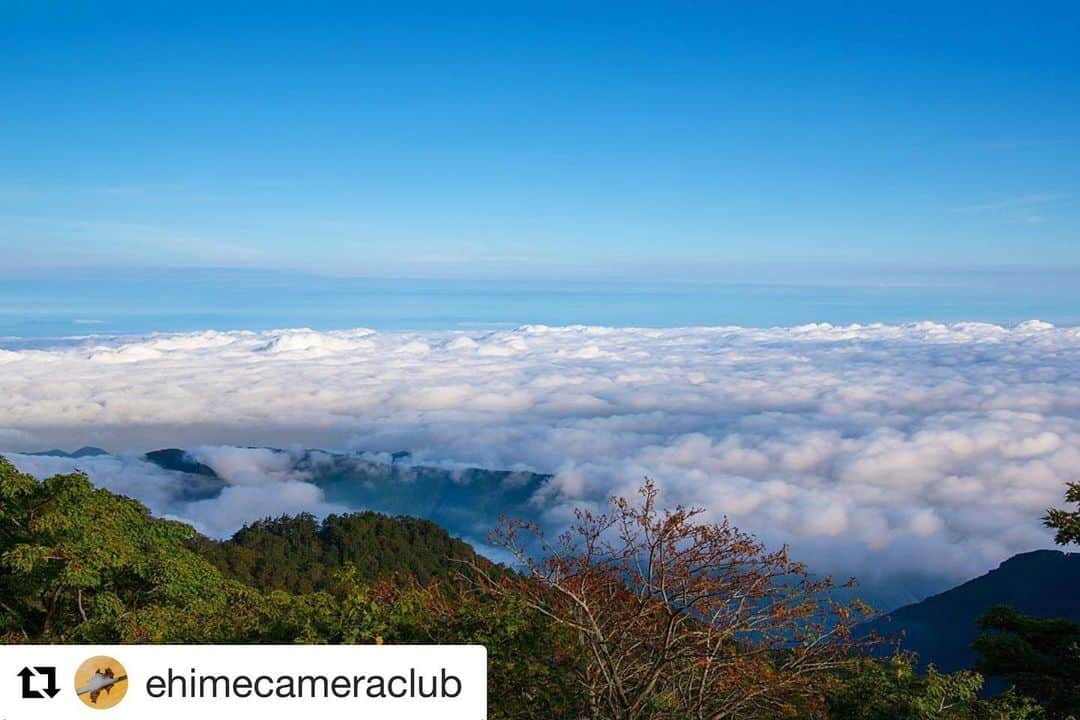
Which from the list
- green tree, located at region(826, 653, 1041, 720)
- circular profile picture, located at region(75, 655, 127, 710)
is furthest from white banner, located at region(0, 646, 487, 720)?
green tree, located at region(826, 653, 1041, 720)

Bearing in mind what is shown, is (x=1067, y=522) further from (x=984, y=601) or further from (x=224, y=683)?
(x=984, y=601)

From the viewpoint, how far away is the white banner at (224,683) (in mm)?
6238

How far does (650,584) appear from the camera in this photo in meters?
10.5

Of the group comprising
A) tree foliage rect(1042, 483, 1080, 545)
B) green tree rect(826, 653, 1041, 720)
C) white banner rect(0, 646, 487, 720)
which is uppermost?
white banner rect(0, 646, 487, 720)

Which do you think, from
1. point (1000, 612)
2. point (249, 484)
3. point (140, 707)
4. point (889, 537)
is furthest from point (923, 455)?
point (140, 707)

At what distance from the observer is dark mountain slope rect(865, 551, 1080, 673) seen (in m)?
64.8

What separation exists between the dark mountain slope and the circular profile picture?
212ft

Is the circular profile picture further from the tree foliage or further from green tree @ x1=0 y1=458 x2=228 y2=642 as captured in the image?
the tree foliage

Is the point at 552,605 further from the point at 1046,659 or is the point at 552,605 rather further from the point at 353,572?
the point at 1046,659

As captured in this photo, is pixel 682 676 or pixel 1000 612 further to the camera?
pixel 1000 612

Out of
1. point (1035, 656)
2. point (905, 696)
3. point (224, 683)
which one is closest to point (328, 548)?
point (1035, 656)

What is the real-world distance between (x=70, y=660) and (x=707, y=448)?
574 feet

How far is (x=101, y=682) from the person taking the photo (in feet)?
20.4

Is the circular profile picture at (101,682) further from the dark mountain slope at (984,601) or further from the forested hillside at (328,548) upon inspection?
the dark mountain slope at (984,601)
